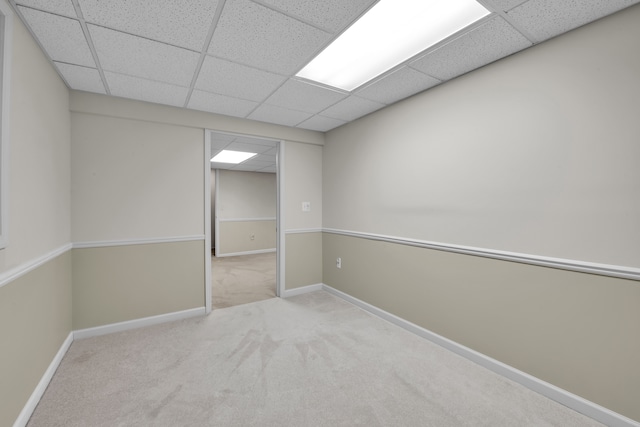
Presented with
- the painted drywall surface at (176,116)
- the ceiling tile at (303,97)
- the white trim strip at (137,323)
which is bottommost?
the white trim strip at (137,323)

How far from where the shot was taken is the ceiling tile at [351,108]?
281cm

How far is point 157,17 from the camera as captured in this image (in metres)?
1.54

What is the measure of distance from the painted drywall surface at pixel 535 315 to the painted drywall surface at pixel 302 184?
1.51 meters

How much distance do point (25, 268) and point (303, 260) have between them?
9.31 ft

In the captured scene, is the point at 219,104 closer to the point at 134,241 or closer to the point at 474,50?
the point at 134,241

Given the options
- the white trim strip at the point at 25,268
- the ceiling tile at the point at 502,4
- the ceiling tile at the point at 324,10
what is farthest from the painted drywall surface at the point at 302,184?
the ceiling tile at the point at 502,4

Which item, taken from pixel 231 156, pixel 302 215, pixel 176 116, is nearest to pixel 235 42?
pixel 176 116

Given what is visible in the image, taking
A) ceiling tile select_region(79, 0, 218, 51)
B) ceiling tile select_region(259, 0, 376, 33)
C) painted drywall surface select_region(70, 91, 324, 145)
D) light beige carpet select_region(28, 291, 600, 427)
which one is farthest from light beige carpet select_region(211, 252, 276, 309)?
ceiling tile select_region(259, 0, 376, 33)

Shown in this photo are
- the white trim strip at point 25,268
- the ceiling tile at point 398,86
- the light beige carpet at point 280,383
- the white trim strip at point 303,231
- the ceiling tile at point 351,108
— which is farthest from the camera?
the white trim strip at point 303,231

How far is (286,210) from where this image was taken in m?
3.80

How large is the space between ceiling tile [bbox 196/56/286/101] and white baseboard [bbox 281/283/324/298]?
257 cm

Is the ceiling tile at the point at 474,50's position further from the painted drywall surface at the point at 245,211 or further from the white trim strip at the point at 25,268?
the painted drywall surface at the point at 245,211

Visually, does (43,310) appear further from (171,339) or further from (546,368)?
(546,368)

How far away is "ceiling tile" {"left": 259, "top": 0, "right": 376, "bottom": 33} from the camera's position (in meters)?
1.45
